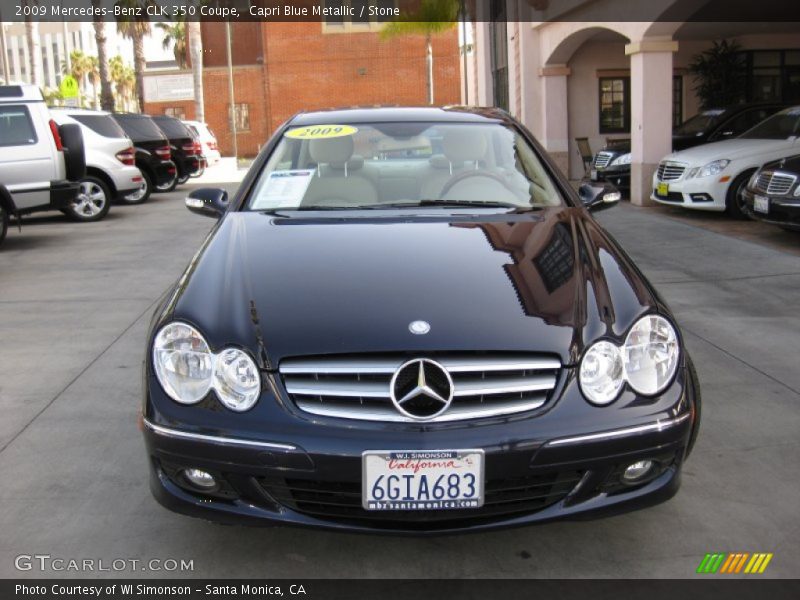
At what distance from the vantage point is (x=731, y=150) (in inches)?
471

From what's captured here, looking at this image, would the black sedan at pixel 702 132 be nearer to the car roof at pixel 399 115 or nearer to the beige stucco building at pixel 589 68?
the beige stucco building at pixel 589 68

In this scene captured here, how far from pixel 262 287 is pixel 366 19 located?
42211mm

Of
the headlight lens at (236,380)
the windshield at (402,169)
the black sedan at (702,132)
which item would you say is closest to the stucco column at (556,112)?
the black sedan at (702,132)

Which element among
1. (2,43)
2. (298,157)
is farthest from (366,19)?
(298,157)

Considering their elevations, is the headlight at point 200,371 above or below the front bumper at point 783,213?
above

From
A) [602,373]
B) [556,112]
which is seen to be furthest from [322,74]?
[602,373]

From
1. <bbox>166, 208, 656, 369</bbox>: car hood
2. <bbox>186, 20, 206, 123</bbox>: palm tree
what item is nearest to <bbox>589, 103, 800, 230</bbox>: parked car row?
<bbox>166, 208, 656, 369</bbox>: car hood

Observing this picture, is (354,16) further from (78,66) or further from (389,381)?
(389,381)

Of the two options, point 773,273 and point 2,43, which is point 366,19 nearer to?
point 2,43

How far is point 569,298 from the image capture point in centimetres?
309

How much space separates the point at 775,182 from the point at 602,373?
7610mm

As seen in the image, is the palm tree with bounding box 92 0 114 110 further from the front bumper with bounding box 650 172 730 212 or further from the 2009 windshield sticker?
the 2009 windshield sticker

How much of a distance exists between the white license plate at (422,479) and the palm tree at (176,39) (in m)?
47.2

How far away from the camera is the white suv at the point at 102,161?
555 inches
